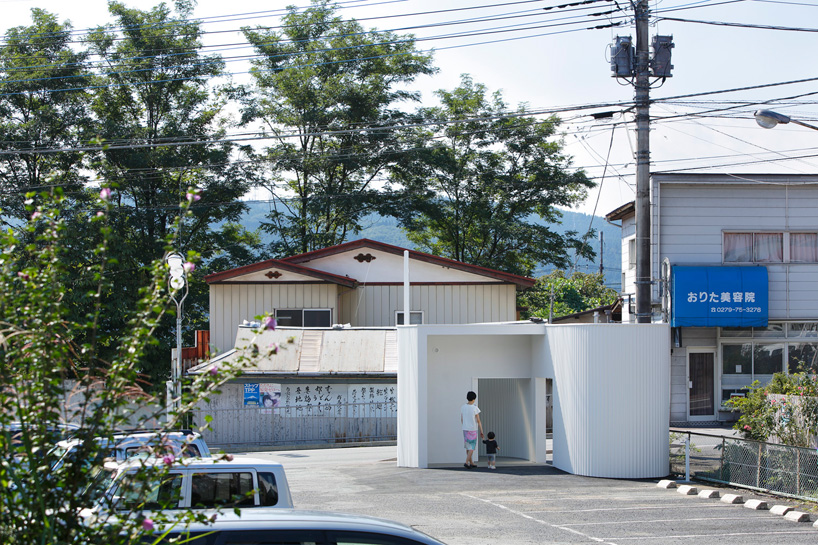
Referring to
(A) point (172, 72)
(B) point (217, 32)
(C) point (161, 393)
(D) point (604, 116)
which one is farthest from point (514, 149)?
(C) point (161, 393)

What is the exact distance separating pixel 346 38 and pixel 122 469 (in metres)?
39.4

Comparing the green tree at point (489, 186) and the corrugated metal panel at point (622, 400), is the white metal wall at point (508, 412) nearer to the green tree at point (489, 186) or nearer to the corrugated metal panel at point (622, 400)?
the corrugated metal panel at point (622, 400)

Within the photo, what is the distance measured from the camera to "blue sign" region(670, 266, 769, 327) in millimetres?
25562

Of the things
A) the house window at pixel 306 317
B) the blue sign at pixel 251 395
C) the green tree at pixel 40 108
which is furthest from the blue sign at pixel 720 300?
the green tree at pixel 40 108

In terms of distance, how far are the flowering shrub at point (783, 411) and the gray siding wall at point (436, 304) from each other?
620 inches

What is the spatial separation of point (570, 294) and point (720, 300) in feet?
132

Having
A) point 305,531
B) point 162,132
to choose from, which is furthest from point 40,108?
point 305,531

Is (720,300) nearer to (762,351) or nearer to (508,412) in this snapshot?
(762,351)

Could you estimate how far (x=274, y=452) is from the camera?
23547 mm

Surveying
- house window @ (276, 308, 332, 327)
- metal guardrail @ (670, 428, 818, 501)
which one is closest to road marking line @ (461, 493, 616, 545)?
metal guardrail @ (670, 428, 818, 501)

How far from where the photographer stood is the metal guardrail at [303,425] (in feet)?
84.0

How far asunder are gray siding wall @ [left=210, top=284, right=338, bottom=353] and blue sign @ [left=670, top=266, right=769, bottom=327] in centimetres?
1219

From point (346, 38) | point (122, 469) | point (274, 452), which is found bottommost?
point (274, 452)

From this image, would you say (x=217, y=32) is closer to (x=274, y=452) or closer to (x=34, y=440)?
(x=274, y=452)
